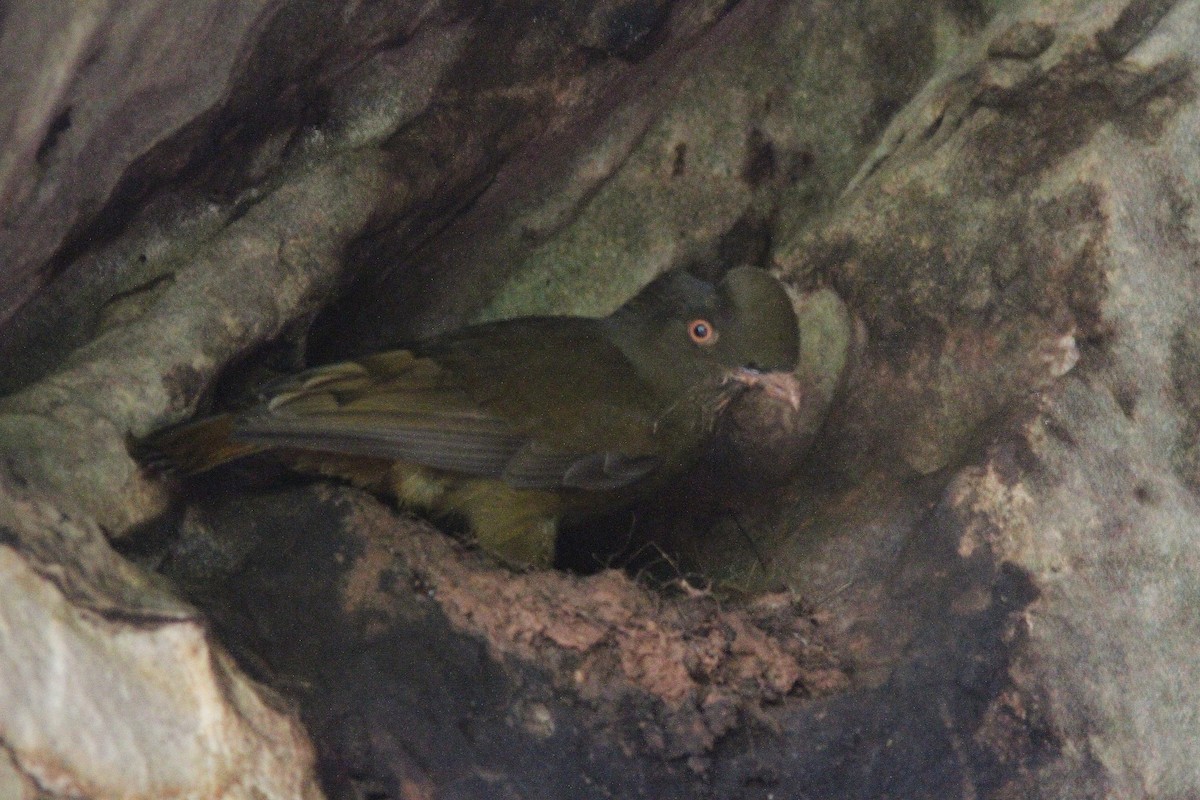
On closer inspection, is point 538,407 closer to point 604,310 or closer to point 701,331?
point 701,331

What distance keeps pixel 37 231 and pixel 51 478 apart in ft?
1.92

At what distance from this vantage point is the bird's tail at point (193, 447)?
3.71 metres

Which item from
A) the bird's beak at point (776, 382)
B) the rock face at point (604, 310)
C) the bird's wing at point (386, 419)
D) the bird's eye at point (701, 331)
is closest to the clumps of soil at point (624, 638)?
the rock face at point (604, 310)

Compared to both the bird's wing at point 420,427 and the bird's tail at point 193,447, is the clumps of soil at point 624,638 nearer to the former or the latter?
the bird's wing at point 420,427

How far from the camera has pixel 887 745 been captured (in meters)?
3.34

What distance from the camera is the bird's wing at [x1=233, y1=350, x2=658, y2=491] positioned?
393cm

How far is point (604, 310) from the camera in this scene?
16.7 ft

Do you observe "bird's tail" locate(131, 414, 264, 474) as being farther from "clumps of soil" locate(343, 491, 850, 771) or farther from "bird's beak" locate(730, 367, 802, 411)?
"bird's beak" locate(730, 367, 802, 411)

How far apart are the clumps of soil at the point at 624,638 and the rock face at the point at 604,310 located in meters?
0.01

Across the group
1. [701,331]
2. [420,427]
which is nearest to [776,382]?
[701,331]

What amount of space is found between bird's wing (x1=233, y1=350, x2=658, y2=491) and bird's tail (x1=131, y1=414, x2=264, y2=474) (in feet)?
0.30

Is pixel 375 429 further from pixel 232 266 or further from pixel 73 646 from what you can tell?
pixel 73 646

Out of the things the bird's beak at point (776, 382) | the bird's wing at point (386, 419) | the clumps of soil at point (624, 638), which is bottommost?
the clumps of soil at point (624, 638)

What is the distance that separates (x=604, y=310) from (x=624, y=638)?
176cm
